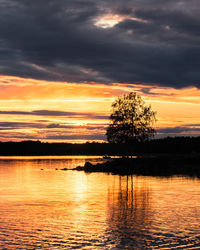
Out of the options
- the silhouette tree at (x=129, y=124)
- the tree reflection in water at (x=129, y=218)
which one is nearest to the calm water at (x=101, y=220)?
the tree reflection in water at (x=129, y=218)

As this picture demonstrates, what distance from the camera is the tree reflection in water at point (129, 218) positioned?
70.0 ft

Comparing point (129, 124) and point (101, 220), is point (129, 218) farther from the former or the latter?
point (129, 124)

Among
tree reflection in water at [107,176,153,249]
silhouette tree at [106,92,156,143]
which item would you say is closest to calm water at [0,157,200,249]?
tree reflection in water at [107,176,153,249]

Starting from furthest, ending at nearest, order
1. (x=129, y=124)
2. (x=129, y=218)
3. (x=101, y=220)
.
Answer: (x=129, y=124), (x=129, y=218), (x=101, y=220)

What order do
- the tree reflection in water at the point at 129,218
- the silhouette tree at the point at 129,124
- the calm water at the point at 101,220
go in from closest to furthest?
the calm water at the point at 101,220, the tree reflection in water at the point at 129,218, the silhouette tree at the point at 129,124

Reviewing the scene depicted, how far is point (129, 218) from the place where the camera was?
2850cm

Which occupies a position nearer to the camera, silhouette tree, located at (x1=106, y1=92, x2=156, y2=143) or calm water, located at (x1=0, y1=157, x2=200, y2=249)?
calm water, located at (x1=0, y1=157, x2=200, y2=249)

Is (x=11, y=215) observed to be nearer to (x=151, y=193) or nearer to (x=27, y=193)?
(x=27, y=193)

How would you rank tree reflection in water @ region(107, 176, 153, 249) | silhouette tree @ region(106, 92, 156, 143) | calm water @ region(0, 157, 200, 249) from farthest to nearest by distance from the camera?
silhouette tree @ region(106, 92, 156, 143) → tree reflection in water @ region(107, 176, 153, 249) → calm water @ region(0, 157, 200, 249)

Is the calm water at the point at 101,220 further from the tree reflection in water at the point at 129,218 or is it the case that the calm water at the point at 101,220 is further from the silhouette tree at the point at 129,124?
the silhouette tree at the point at 129,124

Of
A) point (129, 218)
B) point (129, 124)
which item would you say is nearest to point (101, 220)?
point (129, 218)

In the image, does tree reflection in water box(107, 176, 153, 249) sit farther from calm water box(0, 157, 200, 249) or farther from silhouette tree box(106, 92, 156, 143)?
silhouette tree box(106, 92, 156, 143)

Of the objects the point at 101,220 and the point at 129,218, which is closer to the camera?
the point at 101,220

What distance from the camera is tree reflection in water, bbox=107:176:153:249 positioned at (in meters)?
21.3
